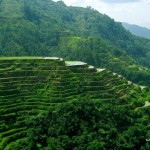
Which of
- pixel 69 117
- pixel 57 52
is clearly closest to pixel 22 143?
pixel 69 117

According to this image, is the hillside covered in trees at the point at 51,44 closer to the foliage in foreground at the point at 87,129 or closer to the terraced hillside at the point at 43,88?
the terraced hillside at the point at 43,88

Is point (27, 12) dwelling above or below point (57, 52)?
above

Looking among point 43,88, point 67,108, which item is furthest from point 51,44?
point 67,108

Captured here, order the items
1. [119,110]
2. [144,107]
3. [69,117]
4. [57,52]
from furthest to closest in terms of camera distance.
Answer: [57,52], [144,107], [119,110], [69,117]

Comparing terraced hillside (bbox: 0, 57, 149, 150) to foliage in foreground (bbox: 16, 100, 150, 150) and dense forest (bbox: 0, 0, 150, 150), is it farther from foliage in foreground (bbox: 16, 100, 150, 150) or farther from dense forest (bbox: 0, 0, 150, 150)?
foliage in foreground (bbox: 16, 100, 150, 150)

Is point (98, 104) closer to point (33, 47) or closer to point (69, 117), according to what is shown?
point (69, 117)

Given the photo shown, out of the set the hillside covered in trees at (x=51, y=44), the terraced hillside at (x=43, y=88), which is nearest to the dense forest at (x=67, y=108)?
the terraced hillside at (x=43, y=88)

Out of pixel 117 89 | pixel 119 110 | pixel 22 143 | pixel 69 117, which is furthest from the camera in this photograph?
pixel 117 89

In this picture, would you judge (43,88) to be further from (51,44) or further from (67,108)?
(51,44)
